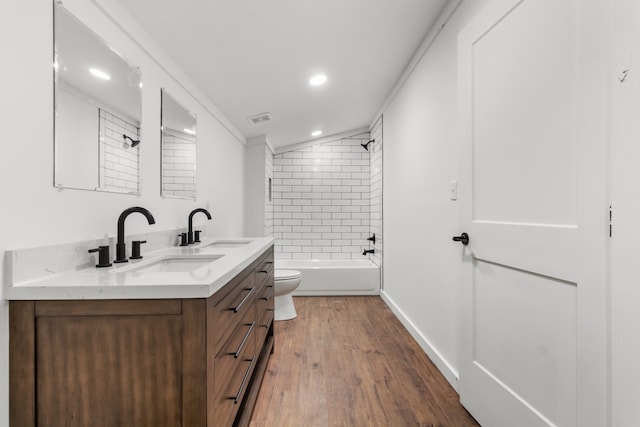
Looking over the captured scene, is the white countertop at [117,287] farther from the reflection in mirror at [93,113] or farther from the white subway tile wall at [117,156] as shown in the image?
the white subway tile wall at [117,156]

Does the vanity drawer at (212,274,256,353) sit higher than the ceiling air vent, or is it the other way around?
the ceiling air vent

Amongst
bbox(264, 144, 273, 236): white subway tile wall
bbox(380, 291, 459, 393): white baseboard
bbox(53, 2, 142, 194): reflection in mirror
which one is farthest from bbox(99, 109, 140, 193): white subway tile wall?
bbox(264, 144, 273, 236): white subway tile wall

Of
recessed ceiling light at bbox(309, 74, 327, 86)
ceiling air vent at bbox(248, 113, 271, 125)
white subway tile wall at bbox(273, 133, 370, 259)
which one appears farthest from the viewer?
white subway tile wall at bbox(273, 133, 370, 259)

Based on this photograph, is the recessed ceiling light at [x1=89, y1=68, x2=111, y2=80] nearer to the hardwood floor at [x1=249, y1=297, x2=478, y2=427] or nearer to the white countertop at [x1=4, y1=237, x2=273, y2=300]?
the white countertop at [x1=4, y1=237, x2=273, y2=300]

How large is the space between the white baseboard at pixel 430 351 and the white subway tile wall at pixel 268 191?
6.74 ft

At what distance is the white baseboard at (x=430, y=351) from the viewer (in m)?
1.96

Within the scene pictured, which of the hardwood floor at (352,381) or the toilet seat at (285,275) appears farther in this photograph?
the toilet seat at (285,275)

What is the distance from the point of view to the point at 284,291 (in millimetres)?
3090

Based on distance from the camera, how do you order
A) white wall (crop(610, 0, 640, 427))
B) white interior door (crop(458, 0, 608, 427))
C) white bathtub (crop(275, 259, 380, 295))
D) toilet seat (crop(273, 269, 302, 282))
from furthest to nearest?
white bathtub (crop(275, 259, 380, 295))
toilet seat (crop(273, 269, 302, 282))
white interior door (crop(458, 0, 608, 427))
white wall (crop(610, 0, 640, 427))

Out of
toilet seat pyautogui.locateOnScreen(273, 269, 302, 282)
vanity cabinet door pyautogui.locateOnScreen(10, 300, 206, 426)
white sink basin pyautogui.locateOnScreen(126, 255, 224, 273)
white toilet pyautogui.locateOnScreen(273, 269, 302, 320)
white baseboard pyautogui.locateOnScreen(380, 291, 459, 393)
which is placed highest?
white sink basin pyautogui.locateOnScreen(126, 255, 224, 273)

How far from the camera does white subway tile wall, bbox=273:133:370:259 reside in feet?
16.5

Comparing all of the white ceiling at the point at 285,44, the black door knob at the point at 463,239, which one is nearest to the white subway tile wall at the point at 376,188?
the white ceiling at the point at 285,44

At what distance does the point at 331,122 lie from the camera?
167 inches

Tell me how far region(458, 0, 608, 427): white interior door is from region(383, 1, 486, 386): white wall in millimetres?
280
